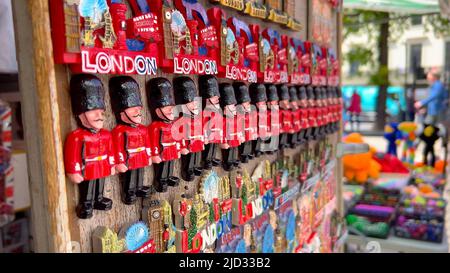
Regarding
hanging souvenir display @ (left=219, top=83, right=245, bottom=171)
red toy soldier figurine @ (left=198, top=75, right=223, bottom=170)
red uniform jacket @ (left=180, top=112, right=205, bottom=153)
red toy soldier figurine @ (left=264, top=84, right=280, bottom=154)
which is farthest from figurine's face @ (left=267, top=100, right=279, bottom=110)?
red uniform jacket @ (left=180, top=112, right=205, bottom=153)

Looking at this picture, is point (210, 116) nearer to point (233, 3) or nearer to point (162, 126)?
point (162, 126)

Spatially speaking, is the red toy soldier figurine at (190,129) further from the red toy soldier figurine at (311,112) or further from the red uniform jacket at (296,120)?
the red toy soldier figurine at (311,112)

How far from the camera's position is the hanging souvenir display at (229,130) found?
1.17 m

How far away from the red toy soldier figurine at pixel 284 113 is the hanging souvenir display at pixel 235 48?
0.70ft

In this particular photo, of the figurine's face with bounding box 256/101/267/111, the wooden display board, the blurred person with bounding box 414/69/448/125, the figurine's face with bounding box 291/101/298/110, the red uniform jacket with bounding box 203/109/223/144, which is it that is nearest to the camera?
the wooden display board

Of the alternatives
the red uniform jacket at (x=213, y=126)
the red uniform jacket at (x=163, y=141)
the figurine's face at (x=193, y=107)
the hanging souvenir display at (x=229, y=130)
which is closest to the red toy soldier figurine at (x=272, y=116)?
the hanging souvenir display at (x=229, y=130)

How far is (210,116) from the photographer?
3.60 feet

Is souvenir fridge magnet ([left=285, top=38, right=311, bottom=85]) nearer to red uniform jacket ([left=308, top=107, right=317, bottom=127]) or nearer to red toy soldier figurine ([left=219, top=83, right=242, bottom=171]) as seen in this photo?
red uniform jacket ([left=308, top=107, right=317, bottom=127])

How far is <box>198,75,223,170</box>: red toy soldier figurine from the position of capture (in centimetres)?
109

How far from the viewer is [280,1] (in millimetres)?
1590

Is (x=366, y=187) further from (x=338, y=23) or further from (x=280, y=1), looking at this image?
(x=280, y=1)

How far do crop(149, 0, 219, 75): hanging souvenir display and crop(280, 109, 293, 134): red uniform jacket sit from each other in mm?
453
